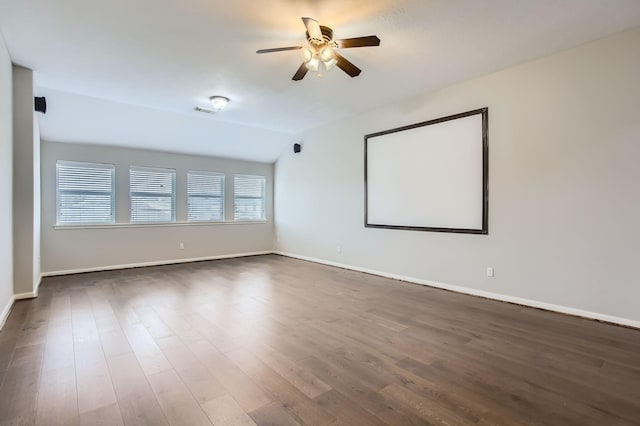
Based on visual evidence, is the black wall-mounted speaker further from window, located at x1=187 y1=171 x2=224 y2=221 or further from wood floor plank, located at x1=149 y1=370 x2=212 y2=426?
wood floor plank, located at x1=149 y1=370 x2=212 y2=426

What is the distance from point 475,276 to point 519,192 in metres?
1.15

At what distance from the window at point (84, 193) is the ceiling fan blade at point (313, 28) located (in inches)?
197

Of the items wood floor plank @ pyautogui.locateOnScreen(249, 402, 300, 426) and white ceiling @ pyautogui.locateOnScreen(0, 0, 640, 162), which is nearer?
wood floor plank @ pyautogui.locateOnScreen(249, 402, 300, 426)

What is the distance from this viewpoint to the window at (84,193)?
5.39 metres

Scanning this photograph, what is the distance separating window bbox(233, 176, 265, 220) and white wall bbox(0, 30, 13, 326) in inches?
164

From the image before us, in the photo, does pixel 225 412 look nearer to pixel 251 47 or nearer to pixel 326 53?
pixel 326 53

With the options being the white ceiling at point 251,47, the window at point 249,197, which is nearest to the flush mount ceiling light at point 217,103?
the white ceiling at point 251,47

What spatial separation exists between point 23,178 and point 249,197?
14.1 ft

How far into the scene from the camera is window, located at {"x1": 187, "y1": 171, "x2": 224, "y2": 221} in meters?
6.76

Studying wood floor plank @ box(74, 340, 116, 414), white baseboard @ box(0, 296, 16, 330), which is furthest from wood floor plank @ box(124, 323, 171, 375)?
white baseboard @ box(0, 296, 16, 330)

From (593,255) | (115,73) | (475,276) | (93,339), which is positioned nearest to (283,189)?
(115,73)

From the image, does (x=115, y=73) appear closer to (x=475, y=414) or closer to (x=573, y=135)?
(x=475, y=414)

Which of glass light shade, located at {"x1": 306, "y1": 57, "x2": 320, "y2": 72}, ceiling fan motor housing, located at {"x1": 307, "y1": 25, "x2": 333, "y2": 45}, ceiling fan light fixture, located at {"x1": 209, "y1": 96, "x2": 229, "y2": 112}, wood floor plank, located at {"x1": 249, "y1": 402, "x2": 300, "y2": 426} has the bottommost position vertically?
wood floor plank, located at {"x1": 249, "y1": 402, "x2": 300, "y2": 426}

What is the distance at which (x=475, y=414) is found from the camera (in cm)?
169
